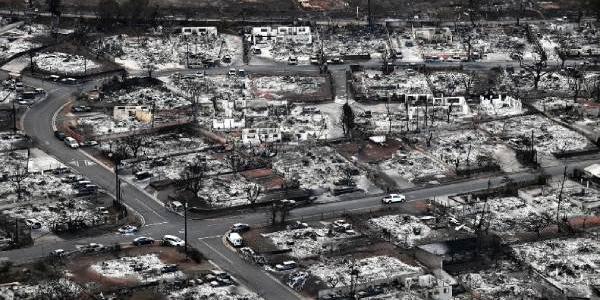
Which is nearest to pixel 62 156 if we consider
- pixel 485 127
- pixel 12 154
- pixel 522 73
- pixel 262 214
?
pixel 12 154

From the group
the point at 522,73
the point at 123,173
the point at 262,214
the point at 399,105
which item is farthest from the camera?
the point at 522,73

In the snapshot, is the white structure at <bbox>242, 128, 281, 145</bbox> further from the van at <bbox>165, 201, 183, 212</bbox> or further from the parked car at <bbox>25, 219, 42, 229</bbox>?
the parked car at <bbox>25, 219, 42, 229</bbox>

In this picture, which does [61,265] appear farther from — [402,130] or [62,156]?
[402,130]

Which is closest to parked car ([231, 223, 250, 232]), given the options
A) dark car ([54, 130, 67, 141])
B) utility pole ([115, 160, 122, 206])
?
utility pole ([115, 160, 122, 206])

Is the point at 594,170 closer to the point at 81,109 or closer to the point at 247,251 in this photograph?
the point at 247,251

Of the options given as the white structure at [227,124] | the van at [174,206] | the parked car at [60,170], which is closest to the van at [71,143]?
the parked car at [60,170]
